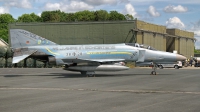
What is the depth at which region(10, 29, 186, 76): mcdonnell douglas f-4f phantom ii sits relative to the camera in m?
25.5

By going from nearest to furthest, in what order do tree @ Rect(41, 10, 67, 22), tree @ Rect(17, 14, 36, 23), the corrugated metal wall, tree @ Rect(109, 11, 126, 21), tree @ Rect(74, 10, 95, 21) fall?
the corrugated metal wall
tree @ Rect(74, 10, 95, 21)
tree @ Rect(109, 11, 126, 21)
tree @ Rect(41, 10, 67, 22)
tree @ Rect(17, 14, 36, 23)

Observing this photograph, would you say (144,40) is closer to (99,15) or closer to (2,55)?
(2,55)

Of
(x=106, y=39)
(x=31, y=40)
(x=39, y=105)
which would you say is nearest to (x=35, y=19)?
(x=106, y=39)

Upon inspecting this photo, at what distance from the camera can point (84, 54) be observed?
86.2 ft

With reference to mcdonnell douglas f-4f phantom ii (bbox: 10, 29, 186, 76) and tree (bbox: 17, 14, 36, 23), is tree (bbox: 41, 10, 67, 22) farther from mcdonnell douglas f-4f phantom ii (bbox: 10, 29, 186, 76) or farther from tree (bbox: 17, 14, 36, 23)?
mcdonnell douglas f-4f phantom ii (bbox: 10, 29, 186, 76)

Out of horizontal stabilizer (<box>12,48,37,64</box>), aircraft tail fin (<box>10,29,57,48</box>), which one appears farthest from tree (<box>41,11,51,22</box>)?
horizontal stabilizer (<box>12,48,37,64</box>)

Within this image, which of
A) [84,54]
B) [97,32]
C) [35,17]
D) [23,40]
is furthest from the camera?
[35,17]

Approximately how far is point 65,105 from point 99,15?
84.4 m

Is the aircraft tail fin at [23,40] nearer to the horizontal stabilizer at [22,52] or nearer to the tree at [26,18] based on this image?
the horizontal stabilizer at [22,52]

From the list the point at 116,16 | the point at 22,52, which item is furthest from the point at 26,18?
the point at 22,52

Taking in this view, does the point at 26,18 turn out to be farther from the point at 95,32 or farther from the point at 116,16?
the point at 95,32

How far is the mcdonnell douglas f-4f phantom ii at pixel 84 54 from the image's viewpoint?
25.5m

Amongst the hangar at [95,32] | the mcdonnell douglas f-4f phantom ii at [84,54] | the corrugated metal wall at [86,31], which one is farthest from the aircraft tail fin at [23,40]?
the corrugated metal wall at [86,31]

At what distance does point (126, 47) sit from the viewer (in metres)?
26.2
